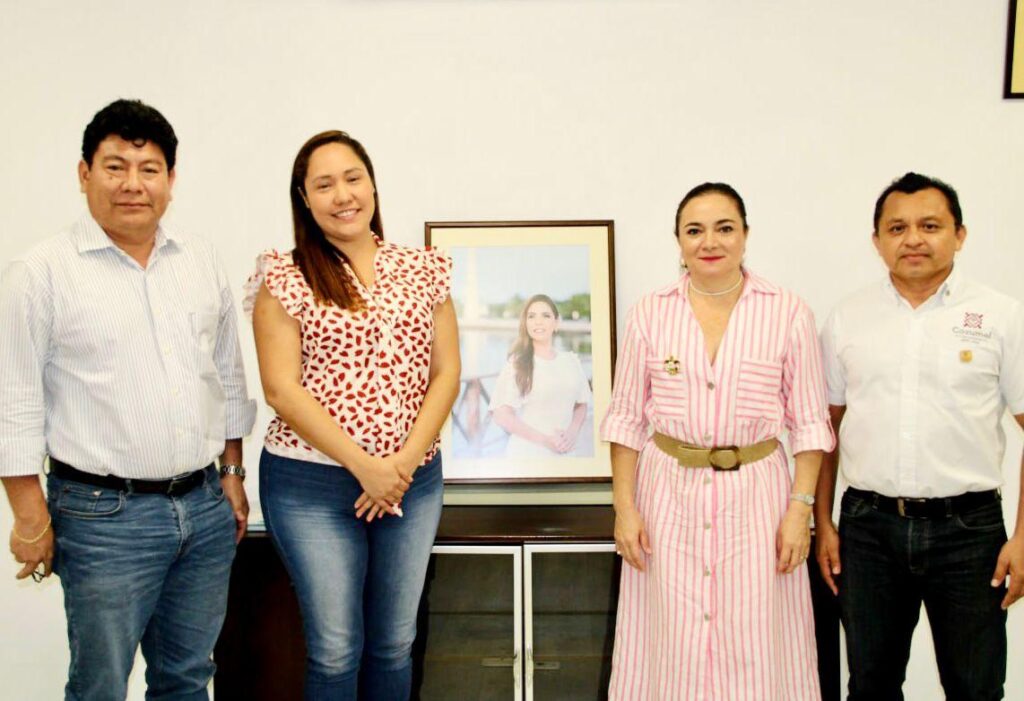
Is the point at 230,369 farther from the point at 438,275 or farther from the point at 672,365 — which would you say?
the point at 672,365

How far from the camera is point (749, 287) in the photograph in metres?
1.70

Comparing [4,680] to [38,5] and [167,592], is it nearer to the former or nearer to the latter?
[167,592]

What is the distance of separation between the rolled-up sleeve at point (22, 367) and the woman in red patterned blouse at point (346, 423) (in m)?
0.39

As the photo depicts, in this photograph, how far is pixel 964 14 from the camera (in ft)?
7.77

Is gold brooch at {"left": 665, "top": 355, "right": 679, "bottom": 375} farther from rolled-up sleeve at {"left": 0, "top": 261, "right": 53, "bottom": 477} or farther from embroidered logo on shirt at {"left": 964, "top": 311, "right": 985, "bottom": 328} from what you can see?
rolled-up sleeve at {"left": 0, "top": 261, "right": 53, "bottom": 477}

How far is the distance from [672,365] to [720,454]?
0.71ft

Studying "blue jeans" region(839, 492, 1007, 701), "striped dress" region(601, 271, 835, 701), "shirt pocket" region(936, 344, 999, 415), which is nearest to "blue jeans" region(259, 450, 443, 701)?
"striped dress" region(601, 271, 835, 701)

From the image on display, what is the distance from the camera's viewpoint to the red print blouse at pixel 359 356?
156 cm

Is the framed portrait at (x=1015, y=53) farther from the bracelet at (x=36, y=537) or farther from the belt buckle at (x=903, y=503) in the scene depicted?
the bracelet at (x=36, y=537)

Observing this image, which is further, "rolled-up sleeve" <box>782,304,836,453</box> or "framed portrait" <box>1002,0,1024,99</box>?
"framed portrait" <box>1002,0,1024,99</box>

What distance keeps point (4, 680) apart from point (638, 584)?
2.12 meters

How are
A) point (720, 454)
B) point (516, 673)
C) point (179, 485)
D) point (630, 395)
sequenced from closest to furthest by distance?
1. point (179, 485)
2. point (720, 454)
3. point (630, 395)
4. point (516, 673)

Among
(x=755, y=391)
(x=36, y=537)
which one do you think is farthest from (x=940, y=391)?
(x=36, y=537)

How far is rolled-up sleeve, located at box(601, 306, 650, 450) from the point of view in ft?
5.73
